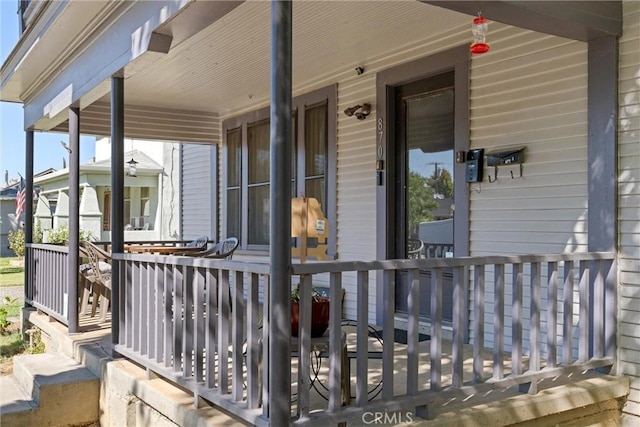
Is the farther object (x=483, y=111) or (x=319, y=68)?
(x=319, y=68)

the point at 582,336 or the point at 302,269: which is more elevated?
the point at 302,269

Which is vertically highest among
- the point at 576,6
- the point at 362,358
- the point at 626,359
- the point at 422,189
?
the point at 576,6

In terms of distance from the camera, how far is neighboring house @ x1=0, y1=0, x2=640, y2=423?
10.7ft

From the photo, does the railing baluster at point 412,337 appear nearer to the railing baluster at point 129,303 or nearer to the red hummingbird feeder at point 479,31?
the red hummingbird feeder at point 479,31

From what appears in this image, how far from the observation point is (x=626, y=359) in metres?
3.27

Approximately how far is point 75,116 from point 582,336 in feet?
14.0

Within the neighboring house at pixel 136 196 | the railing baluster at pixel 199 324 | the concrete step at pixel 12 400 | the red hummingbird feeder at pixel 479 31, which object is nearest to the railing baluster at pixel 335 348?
the railing baluster at pixel 199 324

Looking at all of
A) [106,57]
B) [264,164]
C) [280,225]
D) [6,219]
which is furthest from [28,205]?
[6,219]

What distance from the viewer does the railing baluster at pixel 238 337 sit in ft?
8.31

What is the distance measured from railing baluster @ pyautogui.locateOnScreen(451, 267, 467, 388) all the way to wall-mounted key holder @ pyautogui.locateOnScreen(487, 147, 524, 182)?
1.46 meters

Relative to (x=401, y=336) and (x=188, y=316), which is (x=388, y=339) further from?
(x=401, y=336)

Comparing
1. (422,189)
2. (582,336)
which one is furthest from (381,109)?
(582,336)

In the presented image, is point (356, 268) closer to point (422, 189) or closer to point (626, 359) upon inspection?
point (626, 359)

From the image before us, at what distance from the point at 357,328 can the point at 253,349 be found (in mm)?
472
